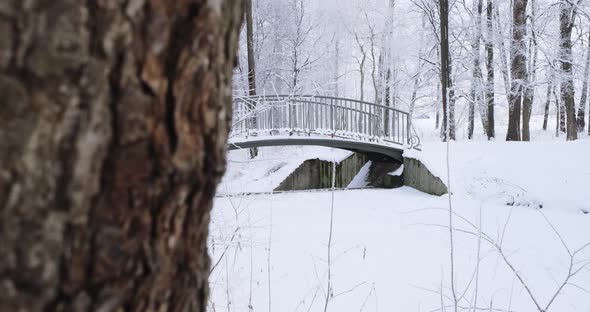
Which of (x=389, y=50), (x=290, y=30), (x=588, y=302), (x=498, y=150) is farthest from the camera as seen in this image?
(x=389, y=50)

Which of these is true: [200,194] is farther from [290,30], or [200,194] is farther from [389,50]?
[389,50]

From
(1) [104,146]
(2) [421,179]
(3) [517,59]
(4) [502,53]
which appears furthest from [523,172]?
(4) [502,53]

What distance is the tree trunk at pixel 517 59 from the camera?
12.0 metres

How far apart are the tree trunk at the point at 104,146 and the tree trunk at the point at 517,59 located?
42.8ft

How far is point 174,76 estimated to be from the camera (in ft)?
1.85

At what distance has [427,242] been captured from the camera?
4.90 meters

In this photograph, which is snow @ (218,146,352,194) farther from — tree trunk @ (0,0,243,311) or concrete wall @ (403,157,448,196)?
tree trunk @ (0,0,243,311)

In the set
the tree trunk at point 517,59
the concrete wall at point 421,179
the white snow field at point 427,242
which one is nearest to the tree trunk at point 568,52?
the tree trunk at point 517,59

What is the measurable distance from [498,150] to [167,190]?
30.8 feet

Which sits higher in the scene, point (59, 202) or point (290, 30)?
point (290, 30)

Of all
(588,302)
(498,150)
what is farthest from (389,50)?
(588,302)

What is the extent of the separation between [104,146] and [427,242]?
4.80 metres

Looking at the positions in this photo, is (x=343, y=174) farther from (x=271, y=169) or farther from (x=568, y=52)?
(x=568, y=52)

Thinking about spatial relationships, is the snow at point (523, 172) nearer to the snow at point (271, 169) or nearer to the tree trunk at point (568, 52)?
the snow at point (271, 169)
